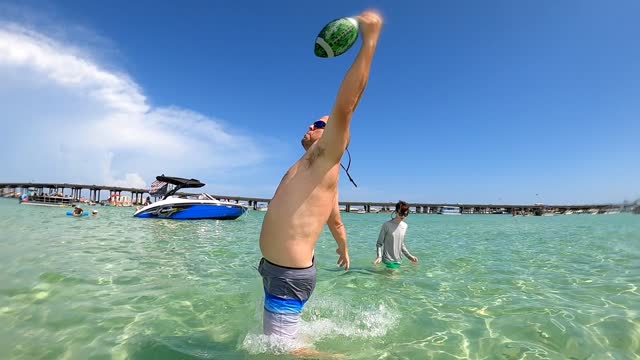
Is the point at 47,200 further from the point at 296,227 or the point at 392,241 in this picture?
the point at 296,227

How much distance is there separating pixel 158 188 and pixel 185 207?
11.5 feet

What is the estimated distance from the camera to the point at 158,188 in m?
25.8

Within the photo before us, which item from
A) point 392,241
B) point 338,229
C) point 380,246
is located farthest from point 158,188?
point 338,229

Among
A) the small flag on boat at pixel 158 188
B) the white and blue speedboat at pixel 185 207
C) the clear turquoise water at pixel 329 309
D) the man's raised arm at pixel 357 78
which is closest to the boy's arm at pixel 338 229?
the clear turquoise water at pixel 329 309

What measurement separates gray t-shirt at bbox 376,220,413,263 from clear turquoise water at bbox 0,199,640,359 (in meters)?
0.37

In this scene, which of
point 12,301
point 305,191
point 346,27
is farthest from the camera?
point 12,301

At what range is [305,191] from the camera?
2.93 meters

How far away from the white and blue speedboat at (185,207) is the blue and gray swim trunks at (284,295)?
2198cm

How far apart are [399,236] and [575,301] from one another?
3.25 metres

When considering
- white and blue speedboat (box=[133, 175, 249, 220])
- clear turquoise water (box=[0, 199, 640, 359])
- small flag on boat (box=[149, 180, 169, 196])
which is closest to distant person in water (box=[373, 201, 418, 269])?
clear turquoise water (box=[0, 199, 640, 359])

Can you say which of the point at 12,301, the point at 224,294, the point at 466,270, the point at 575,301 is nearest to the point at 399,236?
the point at 466,270

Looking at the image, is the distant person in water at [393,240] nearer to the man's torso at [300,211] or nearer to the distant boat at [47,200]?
the man's torso at [300,211]

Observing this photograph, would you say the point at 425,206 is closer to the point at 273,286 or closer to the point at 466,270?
the point at 466,270

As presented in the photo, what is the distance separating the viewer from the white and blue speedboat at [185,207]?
23.4 metres
